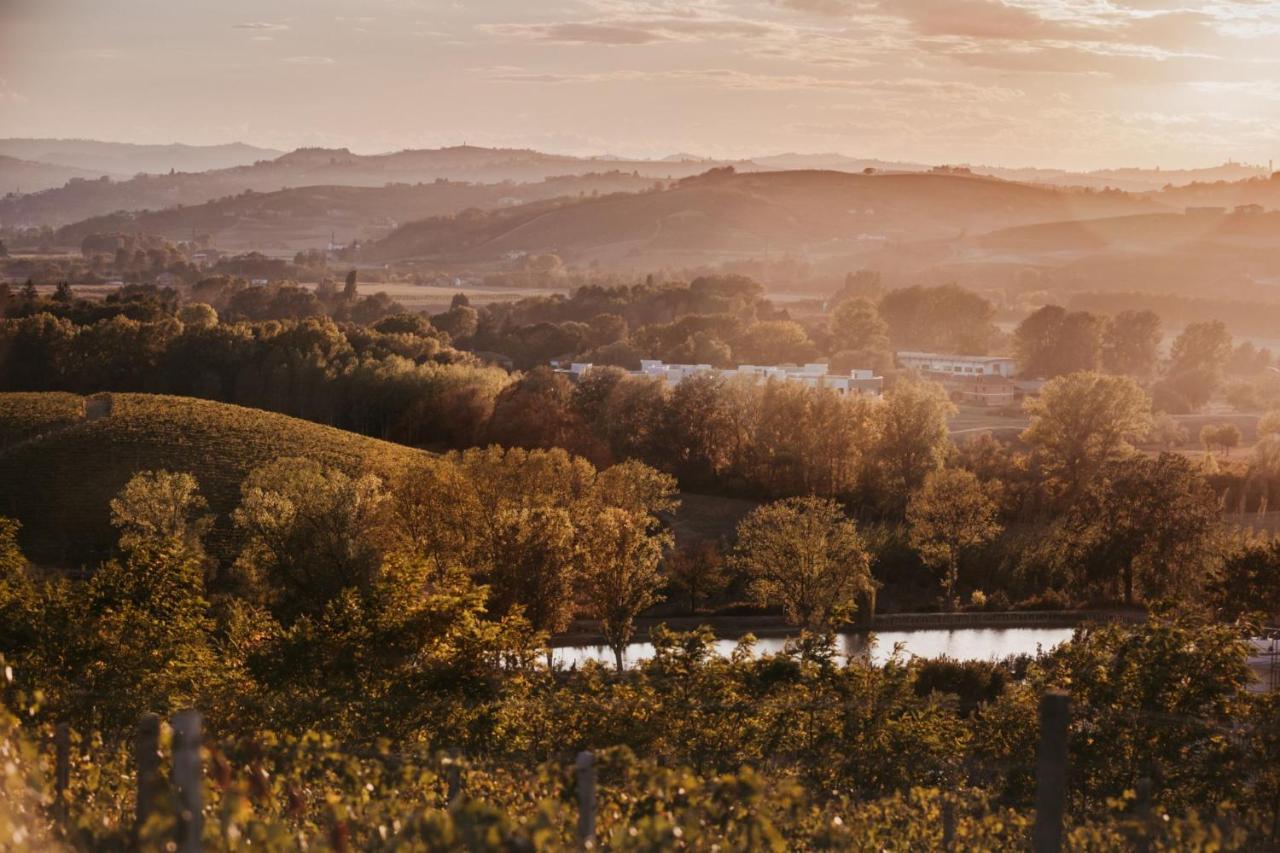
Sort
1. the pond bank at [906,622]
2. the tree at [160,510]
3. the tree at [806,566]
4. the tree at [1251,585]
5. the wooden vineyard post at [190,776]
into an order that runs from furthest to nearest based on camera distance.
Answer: the pond bank at [906,622] → the tree at [806,566] → the tree at [160,510] → the tree at [1251,585] → the wooden vineyard post at [190,776]

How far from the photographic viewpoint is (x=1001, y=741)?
54.3 feet

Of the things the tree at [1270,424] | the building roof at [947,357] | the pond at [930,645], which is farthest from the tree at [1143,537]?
the building roof at [947,357]

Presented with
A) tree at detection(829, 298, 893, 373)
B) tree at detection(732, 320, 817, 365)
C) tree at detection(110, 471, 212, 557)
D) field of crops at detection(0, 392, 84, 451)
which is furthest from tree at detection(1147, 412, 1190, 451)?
field of crops at detection(0, 392, 84, 451)

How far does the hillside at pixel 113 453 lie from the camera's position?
35312mm

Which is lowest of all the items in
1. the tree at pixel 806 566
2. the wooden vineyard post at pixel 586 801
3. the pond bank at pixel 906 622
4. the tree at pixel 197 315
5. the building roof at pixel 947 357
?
the pond bank at pixel 906 622

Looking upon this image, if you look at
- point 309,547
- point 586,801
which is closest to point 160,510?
point 309,547

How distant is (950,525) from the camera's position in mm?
37156

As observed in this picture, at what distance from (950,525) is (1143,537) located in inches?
194

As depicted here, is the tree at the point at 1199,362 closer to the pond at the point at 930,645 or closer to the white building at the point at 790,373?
the white building at the point at 790,373

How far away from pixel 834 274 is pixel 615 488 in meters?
145

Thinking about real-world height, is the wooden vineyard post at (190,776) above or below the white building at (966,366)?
above

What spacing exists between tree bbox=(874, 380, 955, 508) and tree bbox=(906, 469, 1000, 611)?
6540 mm

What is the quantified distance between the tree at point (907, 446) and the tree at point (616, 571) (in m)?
16.8

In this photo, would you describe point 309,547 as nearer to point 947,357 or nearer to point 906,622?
point 906,622
